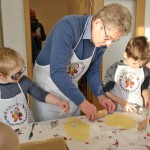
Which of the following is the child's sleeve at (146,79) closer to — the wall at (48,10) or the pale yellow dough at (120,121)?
the pale yellow dough at (120,121)

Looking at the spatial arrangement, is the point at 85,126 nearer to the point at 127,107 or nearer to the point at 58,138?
the point at 58,138

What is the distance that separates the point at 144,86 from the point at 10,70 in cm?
87

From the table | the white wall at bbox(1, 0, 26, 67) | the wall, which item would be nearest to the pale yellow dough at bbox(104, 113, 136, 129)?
the table

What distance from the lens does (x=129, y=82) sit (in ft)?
4.86

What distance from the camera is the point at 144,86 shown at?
1514 millimetres

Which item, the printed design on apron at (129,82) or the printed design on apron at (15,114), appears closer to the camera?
the printed design on apron at (15,114)

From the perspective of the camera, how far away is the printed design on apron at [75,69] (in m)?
1.23

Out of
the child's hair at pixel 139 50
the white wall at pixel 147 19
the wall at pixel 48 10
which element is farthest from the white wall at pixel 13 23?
the wall at pixel 48 10

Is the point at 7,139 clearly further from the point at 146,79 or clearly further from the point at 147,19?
the point at 147,19

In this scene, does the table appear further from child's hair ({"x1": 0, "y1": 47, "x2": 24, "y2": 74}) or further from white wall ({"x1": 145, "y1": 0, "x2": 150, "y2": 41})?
white wall ({"x1": 145, "y1": 0, "x2": 150, "y2": 41})

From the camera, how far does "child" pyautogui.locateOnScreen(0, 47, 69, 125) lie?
110 centimetres

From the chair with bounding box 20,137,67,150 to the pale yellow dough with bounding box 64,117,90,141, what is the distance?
0.10m

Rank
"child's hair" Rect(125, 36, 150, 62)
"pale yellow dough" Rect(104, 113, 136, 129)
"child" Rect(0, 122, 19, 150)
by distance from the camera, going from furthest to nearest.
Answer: "child's hair" Rect(125, 36, 150, 62) → "pale yellow dough" Rect(104, 113, 136, 129) → "child" Rect(0, 122, 19, 150)

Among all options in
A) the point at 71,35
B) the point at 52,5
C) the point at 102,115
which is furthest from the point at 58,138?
the point at 52,5
